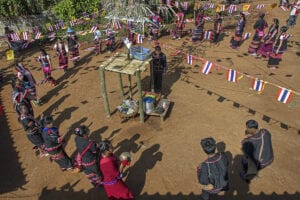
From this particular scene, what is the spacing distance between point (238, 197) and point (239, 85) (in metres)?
5.94

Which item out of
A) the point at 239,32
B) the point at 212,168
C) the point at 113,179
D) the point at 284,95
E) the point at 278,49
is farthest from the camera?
the point at 239,32

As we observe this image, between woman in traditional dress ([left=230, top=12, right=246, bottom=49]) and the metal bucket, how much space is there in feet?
25.6

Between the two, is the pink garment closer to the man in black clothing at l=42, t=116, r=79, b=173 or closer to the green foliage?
the man in black clothing at l=42, t=116, r=79, b=173

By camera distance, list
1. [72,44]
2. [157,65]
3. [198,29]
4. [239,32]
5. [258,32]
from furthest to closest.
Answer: [198,29]
[239,32]
[72,44]
[258,32]
[157,65]

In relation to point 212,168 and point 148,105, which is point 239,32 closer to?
point 148,105

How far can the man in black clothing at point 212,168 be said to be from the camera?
5.34m

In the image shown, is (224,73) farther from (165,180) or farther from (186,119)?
(165,180)

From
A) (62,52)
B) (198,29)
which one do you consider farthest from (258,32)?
(62,52)

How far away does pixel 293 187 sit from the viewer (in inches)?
273

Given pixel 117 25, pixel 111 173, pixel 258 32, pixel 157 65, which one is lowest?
pixel 117 25

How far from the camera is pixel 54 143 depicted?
23.3ft

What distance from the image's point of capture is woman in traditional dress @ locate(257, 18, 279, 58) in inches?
497

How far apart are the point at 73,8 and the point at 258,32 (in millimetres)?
12082

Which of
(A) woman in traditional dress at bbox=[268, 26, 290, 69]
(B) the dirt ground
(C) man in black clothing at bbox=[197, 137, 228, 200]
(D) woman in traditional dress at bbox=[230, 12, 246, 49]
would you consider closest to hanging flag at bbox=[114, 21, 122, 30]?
(B) the dirt ground
